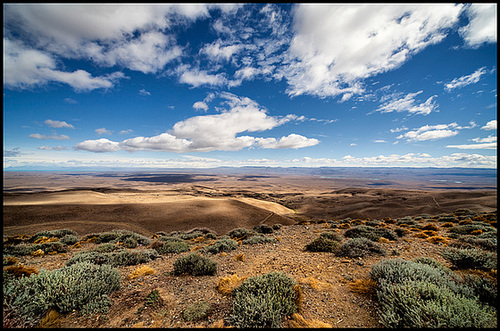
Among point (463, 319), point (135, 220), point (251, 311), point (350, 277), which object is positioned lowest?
point (135, 220)

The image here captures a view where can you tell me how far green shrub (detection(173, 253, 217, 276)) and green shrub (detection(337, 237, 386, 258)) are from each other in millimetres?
5600

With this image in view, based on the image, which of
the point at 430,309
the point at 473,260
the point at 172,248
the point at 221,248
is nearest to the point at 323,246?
the point at 473,260

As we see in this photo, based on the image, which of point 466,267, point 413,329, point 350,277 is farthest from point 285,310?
point 466,267

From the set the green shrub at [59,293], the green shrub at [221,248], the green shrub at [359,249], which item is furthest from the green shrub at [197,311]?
the green shrub at [359,249]

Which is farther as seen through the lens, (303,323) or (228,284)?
(228,284)

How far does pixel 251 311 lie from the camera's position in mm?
4125

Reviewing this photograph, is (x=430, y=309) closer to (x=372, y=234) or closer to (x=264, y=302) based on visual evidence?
(x=264, y=302)

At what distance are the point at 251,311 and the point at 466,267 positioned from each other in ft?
24.4

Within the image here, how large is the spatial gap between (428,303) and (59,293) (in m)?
8.31

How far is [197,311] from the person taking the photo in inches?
177

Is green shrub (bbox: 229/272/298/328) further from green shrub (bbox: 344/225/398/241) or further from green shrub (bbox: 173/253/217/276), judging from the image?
green shrub (bbox: 344/225/398/241)

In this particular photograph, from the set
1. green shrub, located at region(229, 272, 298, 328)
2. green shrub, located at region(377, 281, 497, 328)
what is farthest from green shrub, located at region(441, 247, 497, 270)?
green shrub, located at region(229, 272, 298, 328)

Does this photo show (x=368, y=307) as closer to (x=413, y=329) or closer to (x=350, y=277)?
(x=413, y=329)

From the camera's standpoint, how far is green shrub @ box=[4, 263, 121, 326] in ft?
13.8
